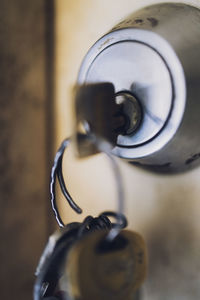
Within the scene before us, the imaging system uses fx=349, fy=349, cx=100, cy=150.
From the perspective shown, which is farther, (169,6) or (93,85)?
(169,6)

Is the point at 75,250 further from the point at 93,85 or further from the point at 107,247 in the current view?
the point at 93,85

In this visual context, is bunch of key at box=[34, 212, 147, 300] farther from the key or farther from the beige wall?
the beige wall

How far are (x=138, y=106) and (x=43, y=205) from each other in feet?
1.29

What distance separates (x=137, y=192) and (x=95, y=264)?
29 centimetres

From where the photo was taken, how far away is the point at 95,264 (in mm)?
286

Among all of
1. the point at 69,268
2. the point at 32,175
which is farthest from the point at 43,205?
the point at 69,268

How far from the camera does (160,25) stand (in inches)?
15.9

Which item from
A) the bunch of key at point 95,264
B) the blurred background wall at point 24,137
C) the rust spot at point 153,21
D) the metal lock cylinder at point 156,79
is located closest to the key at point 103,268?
the bunch of key at point 95,264

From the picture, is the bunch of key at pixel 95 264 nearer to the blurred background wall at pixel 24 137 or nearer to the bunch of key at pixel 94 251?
the bunch of key at pixel 94 251

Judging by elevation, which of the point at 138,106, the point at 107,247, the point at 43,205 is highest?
the point at 138,106

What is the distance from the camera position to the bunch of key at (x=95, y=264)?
28cm

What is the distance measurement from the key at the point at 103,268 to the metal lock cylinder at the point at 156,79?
125 mm

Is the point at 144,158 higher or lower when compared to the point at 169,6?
lower

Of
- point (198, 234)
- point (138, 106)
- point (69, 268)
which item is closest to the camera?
point (69, 268)
